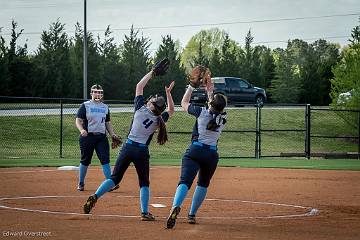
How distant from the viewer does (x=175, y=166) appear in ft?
79.5

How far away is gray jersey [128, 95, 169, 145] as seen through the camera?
11320 millimetres

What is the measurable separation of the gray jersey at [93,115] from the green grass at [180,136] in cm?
1239

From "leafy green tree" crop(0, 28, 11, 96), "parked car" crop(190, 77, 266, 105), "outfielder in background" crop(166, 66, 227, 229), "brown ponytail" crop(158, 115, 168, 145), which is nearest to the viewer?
"outfielder in background" crop(166, 66, 227, 229)

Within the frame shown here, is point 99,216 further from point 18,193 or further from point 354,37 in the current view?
point 354,37

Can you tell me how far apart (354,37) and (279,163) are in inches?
597

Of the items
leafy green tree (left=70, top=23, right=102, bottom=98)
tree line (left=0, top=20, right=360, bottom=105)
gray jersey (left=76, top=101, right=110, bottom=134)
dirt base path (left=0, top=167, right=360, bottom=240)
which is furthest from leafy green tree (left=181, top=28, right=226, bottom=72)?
gray jersey (left=76, top=101, right=110, bottom=134)

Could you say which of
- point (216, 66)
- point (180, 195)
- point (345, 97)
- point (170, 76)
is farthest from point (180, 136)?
point (180, 195)

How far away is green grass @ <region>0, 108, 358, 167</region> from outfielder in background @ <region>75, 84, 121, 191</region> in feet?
40.4

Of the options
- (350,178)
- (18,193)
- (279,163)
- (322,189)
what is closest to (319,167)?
(279,163)

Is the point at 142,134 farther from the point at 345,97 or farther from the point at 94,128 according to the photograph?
the point at 345,97

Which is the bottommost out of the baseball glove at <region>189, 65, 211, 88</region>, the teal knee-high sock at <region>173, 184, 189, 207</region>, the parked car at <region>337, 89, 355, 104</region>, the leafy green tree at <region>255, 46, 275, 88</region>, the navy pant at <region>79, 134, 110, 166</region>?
the teal knee-high sock at <region>173, 184, 189, 207</region>

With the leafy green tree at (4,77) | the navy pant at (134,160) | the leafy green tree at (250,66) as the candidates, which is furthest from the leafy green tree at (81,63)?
the navy pant at (134,160)

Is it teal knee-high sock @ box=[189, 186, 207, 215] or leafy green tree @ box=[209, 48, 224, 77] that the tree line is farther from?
teal knee-high sock @ box=[189, 186, 207, 215]

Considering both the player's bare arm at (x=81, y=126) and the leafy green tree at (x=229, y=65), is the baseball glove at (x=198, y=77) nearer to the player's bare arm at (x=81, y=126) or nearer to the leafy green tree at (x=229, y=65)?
the player's bare arm at (x=81, y=126)
